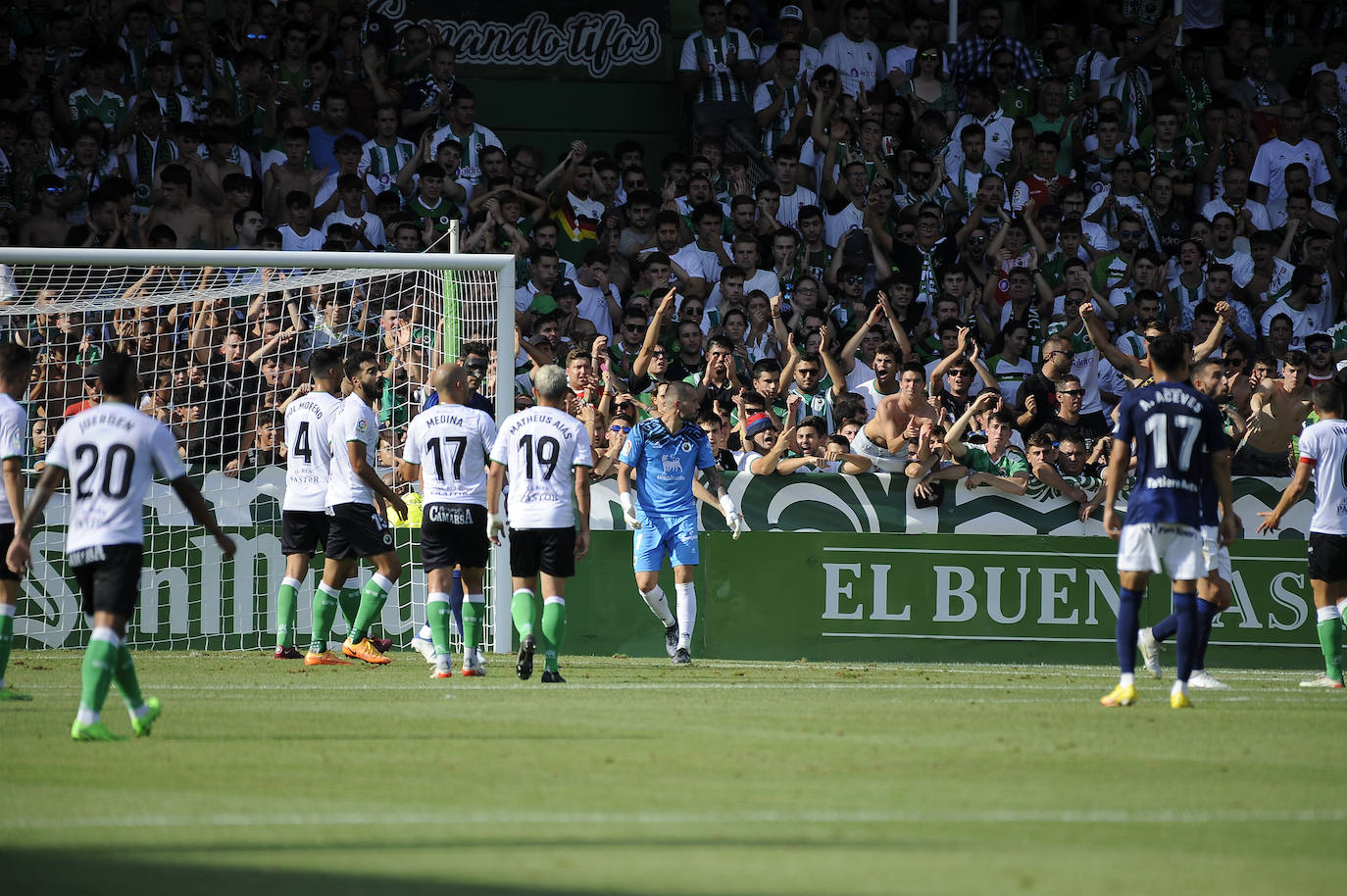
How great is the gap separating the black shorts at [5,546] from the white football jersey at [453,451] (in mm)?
2754

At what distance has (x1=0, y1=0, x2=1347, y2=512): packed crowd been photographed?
51.0 ft

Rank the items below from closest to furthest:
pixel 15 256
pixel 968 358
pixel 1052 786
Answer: pixel 1052 786 < pixel 15 256 < pixel 968 358

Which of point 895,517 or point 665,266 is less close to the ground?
point 665,266

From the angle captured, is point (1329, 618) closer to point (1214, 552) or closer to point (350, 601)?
point (1214, 552)

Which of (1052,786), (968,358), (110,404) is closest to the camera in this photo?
(1052,786)

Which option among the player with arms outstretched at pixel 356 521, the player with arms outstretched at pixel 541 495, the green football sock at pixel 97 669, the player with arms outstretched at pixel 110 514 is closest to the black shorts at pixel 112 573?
the player with arms outstretched at pixel 110 514

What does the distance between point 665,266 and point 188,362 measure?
5017mm

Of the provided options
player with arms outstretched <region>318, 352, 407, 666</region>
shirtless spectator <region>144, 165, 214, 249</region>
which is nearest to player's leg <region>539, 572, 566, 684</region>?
player with arms outstretched <region>318, 352, 407, 666</region>

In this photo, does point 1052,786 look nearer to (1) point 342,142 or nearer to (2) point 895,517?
(2) point 895,517

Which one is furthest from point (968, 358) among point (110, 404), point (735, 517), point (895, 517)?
point (110, 404)

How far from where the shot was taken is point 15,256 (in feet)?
45.4

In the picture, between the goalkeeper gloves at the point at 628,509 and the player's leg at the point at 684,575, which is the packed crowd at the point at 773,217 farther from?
the goalkeeper gloves at the point at 628,509

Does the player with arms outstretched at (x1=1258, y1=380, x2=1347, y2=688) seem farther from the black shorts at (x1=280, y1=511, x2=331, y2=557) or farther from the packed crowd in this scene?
the black shorts at (x1=280, y1=511, x2=331, y2=557)

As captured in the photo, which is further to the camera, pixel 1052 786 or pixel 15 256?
pixel 15 256
